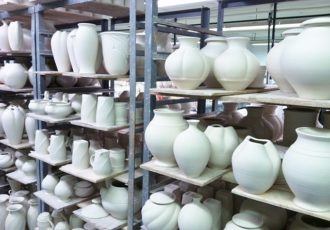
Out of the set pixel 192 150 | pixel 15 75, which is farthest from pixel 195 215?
pixel 15 75

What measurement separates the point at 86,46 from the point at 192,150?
41.6 inches

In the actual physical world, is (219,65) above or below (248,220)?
above

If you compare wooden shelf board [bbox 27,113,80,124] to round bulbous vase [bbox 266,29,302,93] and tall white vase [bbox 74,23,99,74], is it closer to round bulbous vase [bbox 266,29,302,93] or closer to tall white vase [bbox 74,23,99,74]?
tall white vase [bbox 74,23,99,74]

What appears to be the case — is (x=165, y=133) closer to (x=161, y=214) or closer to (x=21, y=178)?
(x=161, y=214)

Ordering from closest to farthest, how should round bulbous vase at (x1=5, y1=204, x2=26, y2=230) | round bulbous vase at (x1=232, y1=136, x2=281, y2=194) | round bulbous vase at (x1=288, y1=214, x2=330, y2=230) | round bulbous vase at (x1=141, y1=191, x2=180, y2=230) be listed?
round bulbous vase at (x1=232, y1=136, x2=281, y2=194), round bulbous vase at (x1=288, y1=214, x2=330, y2=230), round bulbous vase at (x1=141, y1=191, x2=180, y2=230), round bulbous vase at (x1=5, y1=204, x2=26, y2=230)

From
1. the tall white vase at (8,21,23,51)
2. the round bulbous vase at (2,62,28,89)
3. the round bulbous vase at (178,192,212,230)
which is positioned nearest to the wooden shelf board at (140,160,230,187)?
the round bulbous vase at (178,192,212,230)

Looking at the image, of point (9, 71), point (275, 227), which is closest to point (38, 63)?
point (9, 71)

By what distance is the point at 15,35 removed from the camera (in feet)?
8.19

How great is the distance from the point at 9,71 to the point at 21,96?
53 cm

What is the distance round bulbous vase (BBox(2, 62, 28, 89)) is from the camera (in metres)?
2.54

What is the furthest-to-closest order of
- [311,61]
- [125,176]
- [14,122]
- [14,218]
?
1. [14,122]
2. [14,218]
3. [125,176]
4. [311,61]

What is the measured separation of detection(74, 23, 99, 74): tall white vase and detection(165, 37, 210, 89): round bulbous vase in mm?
687

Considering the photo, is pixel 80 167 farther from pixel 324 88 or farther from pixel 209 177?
pixel 324 88

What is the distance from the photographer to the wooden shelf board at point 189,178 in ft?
4.34
